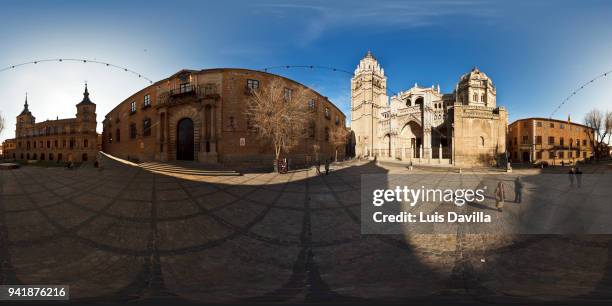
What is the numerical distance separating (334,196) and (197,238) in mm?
1512

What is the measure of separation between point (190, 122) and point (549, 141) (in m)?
5.38

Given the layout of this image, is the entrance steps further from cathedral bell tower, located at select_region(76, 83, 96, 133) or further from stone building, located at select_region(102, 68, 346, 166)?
cathedral bell tower, located at select_region(76, 83, 96, 133)

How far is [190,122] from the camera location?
6.92 feet

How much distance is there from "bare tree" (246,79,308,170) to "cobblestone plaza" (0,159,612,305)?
0.46 meters

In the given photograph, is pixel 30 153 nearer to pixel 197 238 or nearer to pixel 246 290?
pixel 197 238

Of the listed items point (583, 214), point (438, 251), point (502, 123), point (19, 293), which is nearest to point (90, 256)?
point (19, 293)

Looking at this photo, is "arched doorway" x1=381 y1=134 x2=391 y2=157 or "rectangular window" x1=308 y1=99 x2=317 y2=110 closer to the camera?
"rectangular window" x1=308 y1=99 x2=317 y2=110

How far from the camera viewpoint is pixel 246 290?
5.34 feet

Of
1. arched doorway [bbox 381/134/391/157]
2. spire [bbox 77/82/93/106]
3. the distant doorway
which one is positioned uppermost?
spire [bbox 77/82/93/106]

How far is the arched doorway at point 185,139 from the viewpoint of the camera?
2082 millimetres

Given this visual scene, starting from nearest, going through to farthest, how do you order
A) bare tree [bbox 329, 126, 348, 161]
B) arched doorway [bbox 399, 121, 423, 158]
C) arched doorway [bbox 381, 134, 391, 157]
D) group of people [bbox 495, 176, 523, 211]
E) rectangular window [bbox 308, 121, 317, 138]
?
group of people [bbox 495, 176, 523, 211]
rectangular window [bbox 308, 121, 317, 138]
arched doorway [bbox 399, 121, 423, 158]
arched doorway [bbox 381, 134, 391, 157]
bare tree [bbox 329, 126, 348, 161]

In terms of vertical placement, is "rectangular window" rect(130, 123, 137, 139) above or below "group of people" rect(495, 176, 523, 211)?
above

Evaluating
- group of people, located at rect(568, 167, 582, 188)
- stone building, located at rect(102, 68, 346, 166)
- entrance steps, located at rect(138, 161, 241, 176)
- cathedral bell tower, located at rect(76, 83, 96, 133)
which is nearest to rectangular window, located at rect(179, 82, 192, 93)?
stone building, located at rect(102, 68, 346, 166)

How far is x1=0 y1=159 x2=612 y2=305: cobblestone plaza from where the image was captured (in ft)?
5.40
